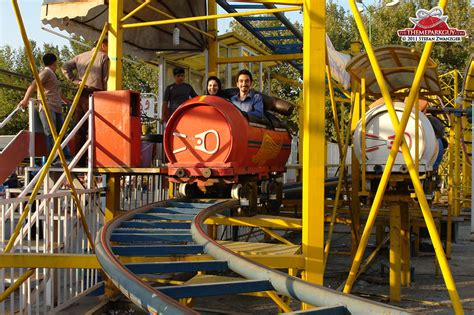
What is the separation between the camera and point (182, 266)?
14.3 feet

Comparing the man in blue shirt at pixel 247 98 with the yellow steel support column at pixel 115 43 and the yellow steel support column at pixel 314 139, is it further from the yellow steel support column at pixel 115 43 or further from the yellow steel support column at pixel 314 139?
the yellow steel support column at pixel 314 139

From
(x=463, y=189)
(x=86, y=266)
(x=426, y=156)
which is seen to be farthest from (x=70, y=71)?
(x=463, y=189)

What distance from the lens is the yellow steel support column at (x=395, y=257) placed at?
7.52 m

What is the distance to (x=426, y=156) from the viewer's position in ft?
25.7

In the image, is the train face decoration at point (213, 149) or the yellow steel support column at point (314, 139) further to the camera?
the train face decoration at point (213, 149)

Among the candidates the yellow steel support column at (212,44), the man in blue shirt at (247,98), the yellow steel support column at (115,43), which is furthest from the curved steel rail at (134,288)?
the yellow steel support column at (212,44)

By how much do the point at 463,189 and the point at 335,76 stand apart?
29.8 feet

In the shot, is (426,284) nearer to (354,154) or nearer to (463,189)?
(354,154)

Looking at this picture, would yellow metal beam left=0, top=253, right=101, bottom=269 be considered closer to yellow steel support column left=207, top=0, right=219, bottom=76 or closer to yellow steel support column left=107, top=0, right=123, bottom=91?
yellow steel support column left=107, top=0, right=123, bottom=91

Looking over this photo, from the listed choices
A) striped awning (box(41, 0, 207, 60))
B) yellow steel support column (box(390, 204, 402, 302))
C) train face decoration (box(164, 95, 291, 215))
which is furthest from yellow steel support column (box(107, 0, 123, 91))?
yellow steel support column (box(390, 204, 402, 302))

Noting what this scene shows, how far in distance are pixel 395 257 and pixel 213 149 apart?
283 centimetres

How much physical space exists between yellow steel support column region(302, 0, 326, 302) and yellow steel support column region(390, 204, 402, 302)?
2.15m

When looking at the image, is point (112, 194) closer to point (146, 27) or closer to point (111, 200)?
point (111, 200)

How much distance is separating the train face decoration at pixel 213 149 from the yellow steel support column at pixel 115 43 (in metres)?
1.25
